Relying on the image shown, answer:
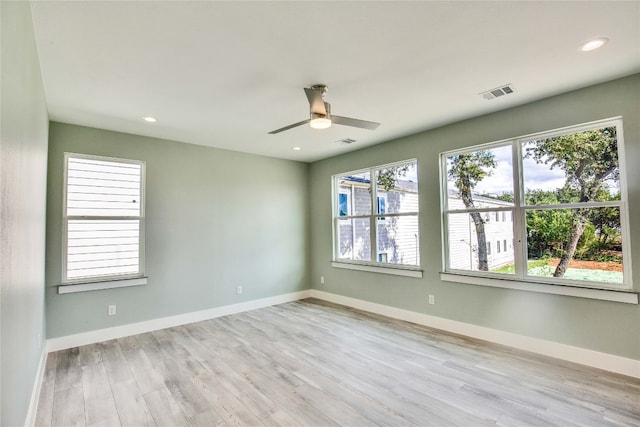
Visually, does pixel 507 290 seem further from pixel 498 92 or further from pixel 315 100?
pixel 315 100

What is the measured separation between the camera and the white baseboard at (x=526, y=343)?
111 inches

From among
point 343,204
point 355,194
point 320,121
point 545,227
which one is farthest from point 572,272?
point 343,204

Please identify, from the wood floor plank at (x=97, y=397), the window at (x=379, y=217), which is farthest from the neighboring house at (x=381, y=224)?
the wood floor plank at (x=97, y=397)

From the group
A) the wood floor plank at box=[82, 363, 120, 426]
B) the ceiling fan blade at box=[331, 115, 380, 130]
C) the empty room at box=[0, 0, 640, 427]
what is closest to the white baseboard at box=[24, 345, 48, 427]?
the empty room at box=[0, 0, 640, 427]

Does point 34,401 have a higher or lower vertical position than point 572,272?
lower

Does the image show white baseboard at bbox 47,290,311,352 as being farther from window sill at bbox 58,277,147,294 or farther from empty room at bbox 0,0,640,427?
window sill at bbox 58,277,147,294

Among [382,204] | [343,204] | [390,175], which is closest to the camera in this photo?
[390,175]

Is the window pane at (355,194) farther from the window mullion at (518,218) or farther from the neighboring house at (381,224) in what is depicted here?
the window mullion at (518,218)

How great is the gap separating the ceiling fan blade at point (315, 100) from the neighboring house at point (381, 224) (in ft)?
7.65

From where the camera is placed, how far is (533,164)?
11.2 ft

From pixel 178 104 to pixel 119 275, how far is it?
239cm

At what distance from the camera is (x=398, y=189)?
479cm

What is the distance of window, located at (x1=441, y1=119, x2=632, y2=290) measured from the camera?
2939 mm

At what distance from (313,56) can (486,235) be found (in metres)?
2.92
